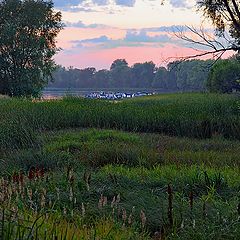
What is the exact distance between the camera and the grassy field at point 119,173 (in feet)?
16.5

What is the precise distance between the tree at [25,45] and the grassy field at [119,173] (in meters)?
26.6

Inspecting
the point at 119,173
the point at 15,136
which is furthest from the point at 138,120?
the point at 119,173

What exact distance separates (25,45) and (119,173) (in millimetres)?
42164

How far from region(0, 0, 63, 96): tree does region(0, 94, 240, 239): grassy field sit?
2655 centimetres

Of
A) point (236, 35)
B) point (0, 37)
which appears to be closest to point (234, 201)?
point (236, 35)

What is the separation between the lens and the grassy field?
5020 millimetres

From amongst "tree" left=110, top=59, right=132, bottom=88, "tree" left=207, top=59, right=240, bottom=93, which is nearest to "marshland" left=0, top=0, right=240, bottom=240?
"tree" left=207, top=59, right=240, bottom=93

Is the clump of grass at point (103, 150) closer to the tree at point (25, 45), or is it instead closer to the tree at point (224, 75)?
the tree at point (224, 75)

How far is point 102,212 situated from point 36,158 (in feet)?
17.4

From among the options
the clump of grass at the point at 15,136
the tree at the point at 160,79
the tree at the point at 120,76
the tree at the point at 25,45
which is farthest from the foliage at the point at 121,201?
the tree at the point at 120,76

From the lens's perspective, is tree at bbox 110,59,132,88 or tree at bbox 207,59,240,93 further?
tree at bbox 110,59,132,88

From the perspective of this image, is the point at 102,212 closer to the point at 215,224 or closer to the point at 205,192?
the point at 215,224

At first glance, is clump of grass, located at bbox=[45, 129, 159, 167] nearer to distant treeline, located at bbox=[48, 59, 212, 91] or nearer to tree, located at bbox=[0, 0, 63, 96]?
tree, located at bbox=[0, 0, 63, 96]

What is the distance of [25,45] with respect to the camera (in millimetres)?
49500
